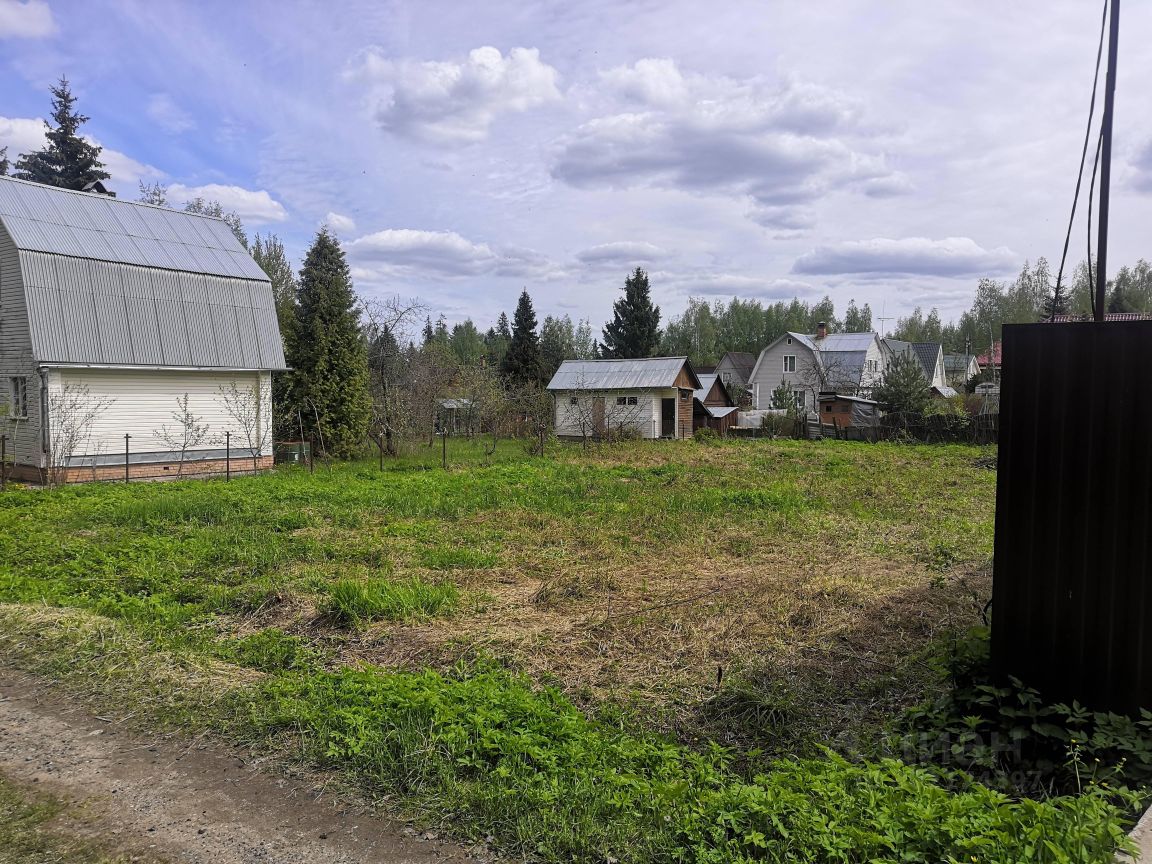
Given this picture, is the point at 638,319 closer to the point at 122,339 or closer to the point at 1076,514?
the point at 122,339

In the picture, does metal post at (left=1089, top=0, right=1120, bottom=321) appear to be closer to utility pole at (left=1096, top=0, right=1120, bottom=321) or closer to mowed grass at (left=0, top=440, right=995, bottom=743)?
utility pole at (left=1096, top=0, right=1120, bottom=321)

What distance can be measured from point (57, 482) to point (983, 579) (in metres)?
17.6

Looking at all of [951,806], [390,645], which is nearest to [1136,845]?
[951,806]

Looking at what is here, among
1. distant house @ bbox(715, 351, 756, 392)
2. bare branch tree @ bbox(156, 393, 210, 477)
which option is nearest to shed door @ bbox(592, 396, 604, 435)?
bare branch tree @ bbox(156, 393, 210, 477)

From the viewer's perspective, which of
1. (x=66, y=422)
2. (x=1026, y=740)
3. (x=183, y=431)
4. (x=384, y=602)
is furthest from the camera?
(x=183, y=431)

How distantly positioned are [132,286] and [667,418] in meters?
21.9

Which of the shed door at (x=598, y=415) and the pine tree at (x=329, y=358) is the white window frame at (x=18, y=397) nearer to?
the pine tree at (x=329, y=358)

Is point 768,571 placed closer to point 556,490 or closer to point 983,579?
point 983,579

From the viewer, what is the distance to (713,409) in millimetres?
38250

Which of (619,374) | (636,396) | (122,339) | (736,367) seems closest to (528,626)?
(122,339)

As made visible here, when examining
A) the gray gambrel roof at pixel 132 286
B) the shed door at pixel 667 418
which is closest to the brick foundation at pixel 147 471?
the gray gambrel roof at pixel 132 286

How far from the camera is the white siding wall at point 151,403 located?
17172mm

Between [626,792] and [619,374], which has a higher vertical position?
[619,374]

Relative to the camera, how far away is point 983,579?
7652 millimetres
